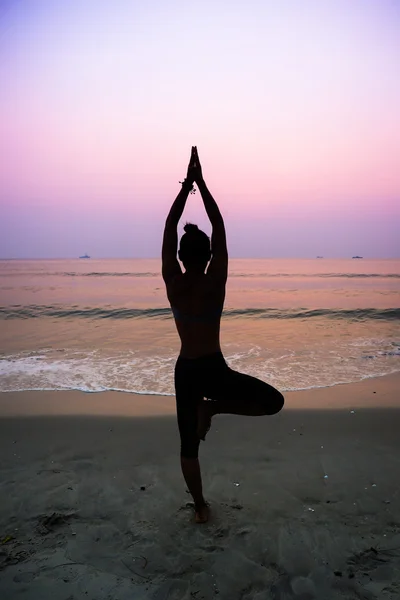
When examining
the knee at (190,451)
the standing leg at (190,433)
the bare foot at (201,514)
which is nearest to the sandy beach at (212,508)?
the bare foot at (201,514)

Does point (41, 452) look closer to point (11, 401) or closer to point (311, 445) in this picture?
point (11, 401)

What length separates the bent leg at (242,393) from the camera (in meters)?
3.06

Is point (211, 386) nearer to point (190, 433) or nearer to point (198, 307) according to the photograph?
point (190, 433)

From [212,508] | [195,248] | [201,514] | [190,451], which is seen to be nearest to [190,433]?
[190,451]

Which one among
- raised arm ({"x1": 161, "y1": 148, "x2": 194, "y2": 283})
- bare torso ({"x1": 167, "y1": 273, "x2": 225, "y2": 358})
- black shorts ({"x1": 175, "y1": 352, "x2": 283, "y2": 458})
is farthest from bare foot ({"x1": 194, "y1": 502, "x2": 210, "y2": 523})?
raised arm ({"x1": 161, "y1": 148, "x2": 194, "y2": 283})

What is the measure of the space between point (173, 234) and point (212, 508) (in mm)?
2318

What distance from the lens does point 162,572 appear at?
109 inches

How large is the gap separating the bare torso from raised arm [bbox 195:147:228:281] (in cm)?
7

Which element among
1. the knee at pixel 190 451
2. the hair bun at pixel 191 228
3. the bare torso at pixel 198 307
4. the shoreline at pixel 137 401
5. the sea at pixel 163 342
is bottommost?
the sea at pixel 163 342

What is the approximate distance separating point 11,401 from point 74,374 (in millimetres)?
1825

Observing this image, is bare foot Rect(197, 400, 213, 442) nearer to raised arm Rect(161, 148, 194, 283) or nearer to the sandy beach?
the sandy beach

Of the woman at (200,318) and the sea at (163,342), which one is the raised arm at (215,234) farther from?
the sea at (163,342)

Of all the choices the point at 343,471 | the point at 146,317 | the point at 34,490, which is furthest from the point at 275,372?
the point at 146,317

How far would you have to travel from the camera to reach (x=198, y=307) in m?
3.02
